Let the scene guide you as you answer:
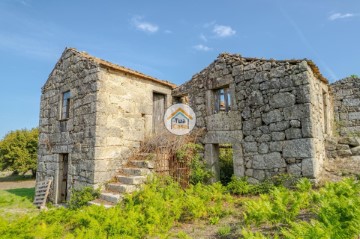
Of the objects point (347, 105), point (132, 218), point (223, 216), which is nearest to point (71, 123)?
point (132, 218)

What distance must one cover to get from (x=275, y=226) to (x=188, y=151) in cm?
391

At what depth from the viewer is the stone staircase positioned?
638cm

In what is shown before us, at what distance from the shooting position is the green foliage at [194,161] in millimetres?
7402

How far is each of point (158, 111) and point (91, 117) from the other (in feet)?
9.42

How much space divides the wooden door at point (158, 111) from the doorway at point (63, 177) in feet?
11.1

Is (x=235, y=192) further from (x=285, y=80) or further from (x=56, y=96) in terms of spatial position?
(x=56, y=96)

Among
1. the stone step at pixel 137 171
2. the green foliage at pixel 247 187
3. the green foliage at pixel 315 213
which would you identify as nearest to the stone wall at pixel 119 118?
the stone step at pixel 137 171

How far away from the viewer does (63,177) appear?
28.9 ft

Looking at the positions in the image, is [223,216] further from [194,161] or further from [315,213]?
[194,161]

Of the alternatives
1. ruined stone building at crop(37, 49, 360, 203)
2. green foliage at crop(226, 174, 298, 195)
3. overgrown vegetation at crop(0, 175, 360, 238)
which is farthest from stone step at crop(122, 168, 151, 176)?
green foliage at crop(226, 174, 298, 195)

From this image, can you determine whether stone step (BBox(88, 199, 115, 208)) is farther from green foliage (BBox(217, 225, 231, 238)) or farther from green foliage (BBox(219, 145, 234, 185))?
green foliage (BBox(219, 145, 234, 185))

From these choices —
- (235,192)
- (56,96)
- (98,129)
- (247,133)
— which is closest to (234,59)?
(247,133)

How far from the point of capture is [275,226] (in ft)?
13.4

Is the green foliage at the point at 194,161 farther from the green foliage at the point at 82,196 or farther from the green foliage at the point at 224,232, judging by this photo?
the green foliage at the point at 224,232
